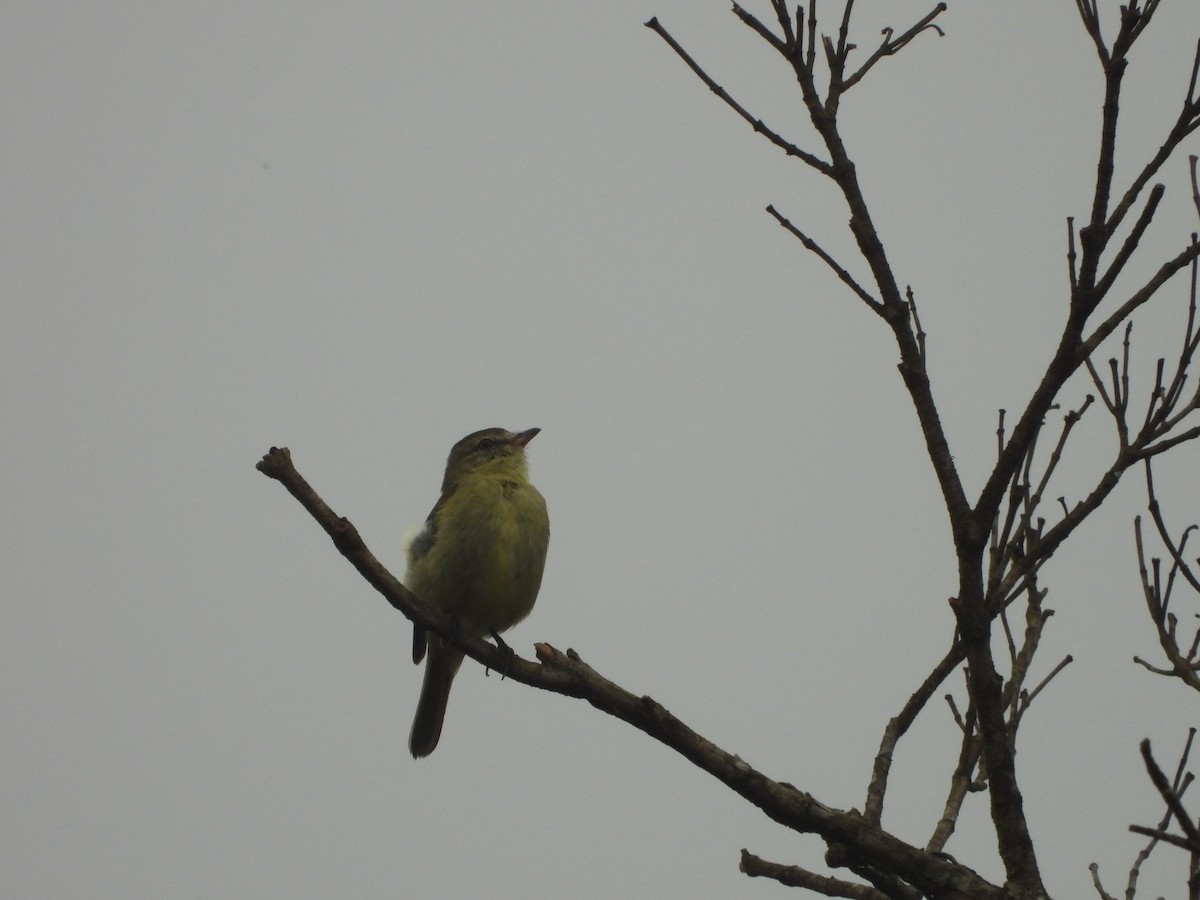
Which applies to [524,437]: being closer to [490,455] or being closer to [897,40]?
[490,455]

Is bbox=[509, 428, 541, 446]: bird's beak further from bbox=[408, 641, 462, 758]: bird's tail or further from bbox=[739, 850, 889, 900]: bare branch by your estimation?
bbox=[739, 850, 889, 900]: bare branch

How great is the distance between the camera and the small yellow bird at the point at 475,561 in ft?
20.6

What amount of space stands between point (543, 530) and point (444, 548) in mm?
591

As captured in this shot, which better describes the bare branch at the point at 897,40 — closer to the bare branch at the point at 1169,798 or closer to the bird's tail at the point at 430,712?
the bare branch at the point at 1169,798

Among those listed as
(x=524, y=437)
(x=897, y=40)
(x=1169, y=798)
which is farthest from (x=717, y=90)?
(x=524, y=437)

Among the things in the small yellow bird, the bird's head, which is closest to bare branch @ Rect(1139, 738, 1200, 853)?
the small yellow bird

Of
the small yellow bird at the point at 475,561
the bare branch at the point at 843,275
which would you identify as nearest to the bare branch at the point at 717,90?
the bare branch at the point at 843,275

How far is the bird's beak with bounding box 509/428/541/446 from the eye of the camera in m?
7.40

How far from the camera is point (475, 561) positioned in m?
6.26

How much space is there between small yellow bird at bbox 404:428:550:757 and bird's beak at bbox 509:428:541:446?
333 millimetres

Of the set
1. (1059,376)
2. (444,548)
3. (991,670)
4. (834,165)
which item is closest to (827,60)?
(834,165)

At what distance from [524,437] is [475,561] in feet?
4.53

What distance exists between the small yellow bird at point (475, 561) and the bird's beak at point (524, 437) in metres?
0.33

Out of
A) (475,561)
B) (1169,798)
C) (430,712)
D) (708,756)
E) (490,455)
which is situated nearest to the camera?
(1169,798)
